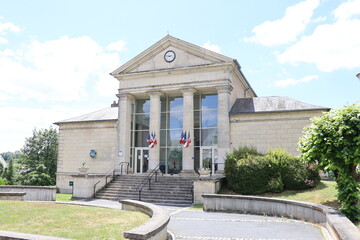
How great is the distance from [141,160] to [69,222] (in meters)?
16.6

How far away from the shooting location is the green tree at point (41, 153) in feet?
132

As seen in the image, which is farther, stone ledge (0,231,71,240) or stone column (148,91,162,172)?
stone column (148,91,162,172)

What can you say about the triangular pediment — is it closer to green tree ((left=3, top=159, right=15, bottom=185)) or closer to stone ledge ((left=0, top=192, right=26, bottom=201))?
stone ledge ((left=0, top=192, right=26, bottom=201))

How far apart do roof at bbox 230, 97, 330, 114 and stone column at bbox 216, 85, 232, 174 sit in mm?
675

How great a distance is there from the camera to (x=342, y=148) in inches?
403

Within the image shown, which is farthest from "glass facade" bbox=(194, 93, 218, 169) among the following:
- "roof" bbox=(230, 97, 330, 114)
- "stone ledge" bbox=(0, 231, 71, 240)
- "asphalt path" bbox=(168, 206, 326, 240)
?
"stone ledge" bbox=(0, 231, 71, 240)

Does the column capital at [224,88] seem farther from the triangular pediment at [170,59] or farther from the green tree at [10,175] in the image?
the green tree at [10,175]

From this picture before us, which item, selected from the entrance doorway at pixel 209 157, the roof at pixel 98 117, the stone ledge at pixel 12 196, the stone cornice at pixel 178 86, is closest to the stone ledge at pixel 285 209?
the entrance doorway at pixel 209 157

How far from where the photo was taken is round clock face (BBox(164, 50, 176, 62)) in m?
24.6

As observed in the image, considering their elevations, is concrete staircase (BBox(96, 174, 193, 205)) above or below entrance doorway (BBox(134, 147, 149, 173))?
below

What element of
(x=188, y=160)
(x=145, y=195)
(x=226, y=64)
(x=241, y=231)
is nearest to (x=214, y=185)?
(x=145, y=195)

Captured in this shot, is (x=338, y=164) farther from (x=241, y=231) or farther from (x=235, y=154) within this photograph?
(x=235, y=154)

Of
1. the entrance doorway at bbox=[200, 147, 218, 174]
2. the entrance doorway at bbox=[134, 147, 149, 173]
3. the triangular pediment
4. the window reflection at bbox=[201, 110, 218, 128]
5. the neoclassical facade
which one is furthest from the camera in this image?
the entrance doorway at bbox=[134, 147, 149, 173]

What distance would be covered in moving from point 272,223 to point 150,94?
1648cm
